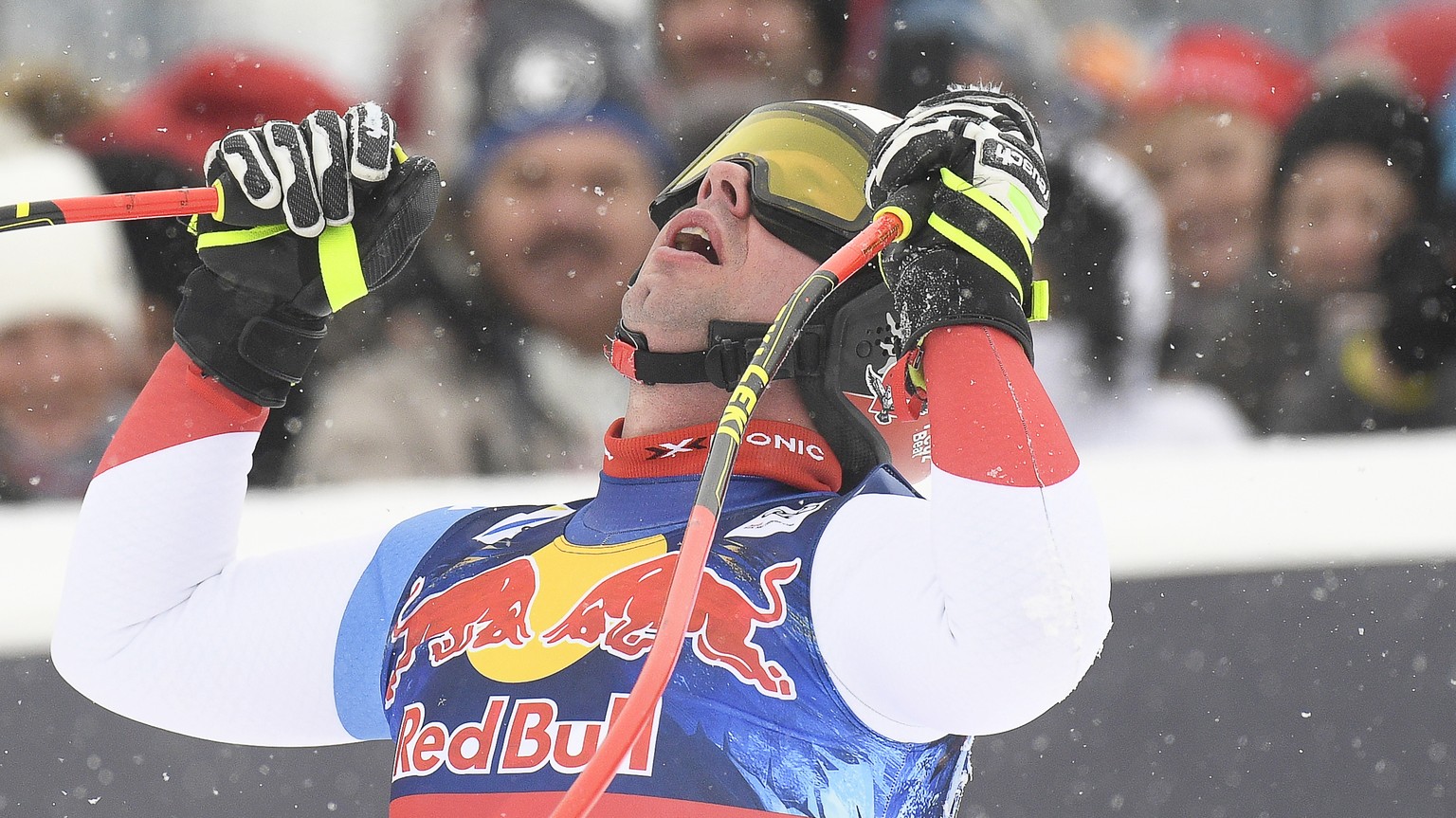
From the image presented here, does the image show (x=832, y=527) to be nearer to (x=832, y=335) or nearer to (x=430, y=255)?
(x=832, y=335)

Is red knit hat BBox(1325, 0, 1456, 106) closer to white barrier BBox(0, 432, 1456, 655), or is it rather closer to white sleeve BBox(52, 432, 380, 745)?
white barrier BBox(0, 432, 1456, 655)

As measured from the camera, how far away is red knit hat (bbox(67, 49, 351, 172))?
387cm

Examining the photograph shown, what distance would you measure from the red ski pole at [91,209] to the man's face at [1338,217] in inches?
124

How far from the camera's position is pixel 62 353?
359 cm

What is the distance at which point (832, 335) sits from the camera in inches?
79.2

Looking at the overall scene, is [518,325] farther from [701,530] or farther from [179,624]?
[701,530]

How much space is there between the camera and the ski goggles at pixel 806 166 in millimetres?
2035

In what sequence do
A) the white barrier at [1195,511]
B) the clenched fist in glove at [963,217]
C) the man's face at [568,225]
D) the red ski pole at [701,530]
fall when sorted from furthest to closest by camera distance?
the man's face at [568,225] < the white barrier at [1195,511] < the clenched fist in glove at [963,217] < the red ski pole at [701,530]

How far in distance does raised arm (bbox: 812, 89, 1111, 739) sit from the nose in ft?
→ 1.10

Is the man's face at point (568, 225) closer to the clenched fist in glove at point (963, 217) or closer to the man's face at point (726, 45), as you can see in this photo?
the man's face at point (726, 45)

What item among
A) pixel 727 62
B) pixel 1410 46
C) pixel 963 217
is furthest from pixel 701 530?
pixel 1410 46

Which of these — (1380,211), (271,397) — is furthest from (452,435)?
(1380,211)

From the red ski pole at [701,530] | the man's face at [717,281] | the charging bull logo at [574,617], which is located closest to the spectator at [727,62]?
the man's face at [717,281]

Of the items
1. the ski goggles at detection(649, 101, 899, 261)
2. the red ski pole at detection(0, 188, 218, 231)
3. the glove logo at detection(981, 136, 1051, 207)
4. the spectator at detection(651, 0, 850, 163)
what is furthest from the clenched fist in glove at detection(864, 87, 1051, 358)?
the spectator at detection(651, 0, 850, 163)
